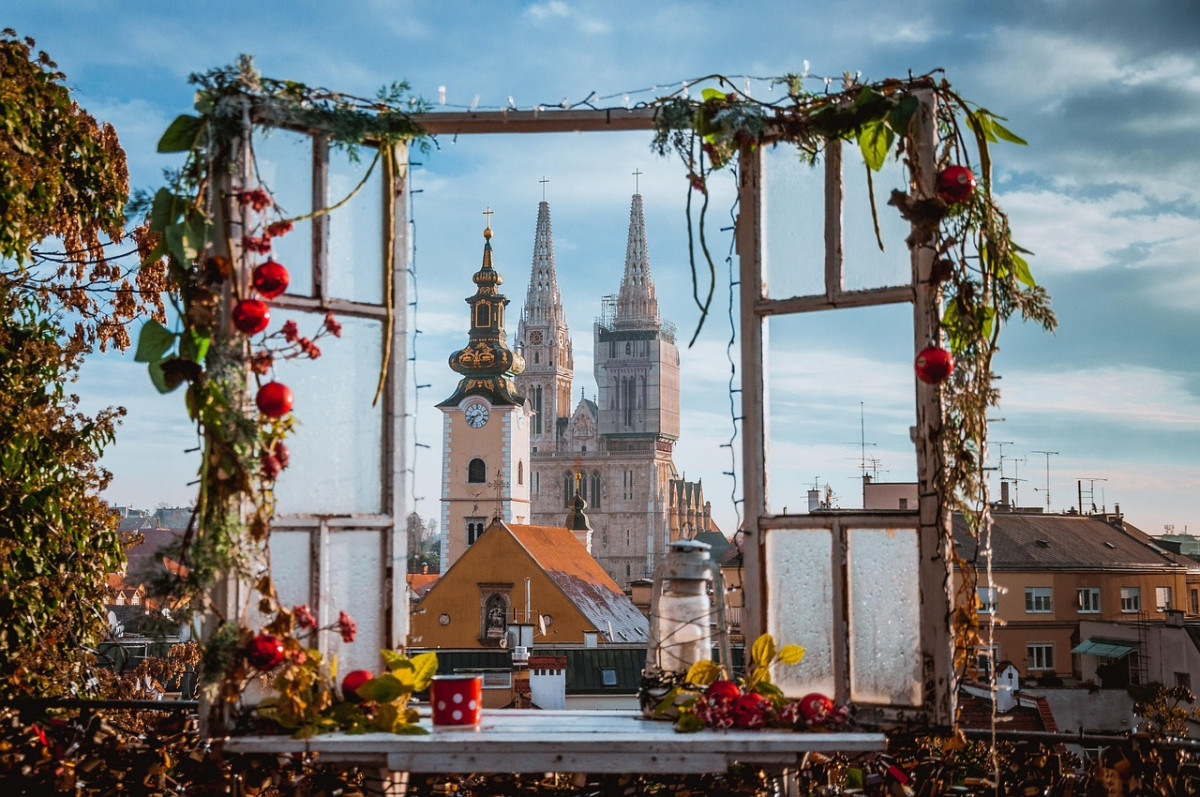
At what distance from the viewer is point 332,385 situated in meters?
3.10

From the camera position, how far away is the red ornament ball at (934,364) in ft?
9.55

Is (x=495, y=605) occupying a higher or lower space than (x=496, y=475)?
lower

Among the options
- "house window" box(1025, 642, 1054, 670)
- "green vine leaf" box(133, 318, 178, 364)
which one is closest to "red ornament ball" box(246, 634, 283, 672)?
"green vine leaf" box(133, 318, 178, 364)

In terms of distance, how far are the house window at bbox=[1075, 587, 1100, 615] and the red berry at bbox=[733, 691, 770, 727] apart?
99.3ft

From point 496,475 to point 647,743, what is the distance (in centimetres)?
5475

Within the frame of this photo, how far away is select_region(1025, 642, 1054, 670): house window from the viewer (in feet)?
98.1

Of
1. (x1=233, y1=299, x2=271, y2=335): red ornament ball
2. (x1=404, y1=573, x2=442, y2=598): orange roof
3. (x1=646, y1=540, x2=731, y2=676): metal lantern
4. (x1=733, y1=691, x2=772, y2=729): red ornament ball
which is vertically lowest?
(x1=733, y1=691, x2=772, y2=729): red ornament ball

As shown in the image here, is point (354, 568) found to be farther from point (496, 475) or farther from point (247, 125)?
point (496, 475)

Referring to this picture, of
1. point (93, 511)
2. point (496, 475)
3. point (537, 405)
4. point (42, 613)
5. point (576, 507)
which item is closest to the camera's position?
point (42, 613)

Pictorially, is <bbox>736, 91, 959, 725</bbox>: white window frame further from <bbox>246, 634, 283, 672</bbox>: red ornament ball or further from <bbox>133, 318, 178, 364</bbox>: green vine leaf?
<bbox>133, 318, 178, 364</bbox>: green vine leaf

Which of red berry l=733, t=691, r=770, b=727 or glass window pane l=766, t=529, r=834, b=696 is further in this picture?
glass window pane l=766, t=529, r=834, b=696

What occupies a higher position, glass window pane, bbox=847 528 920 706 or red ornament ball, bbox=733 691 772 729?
glass window pane, bbox=847 528 920 706

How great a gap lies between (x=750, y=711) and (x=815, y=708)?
0.14 meters

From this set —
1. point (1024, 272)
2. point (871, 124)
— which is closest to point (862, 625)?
point (1024, 272)
